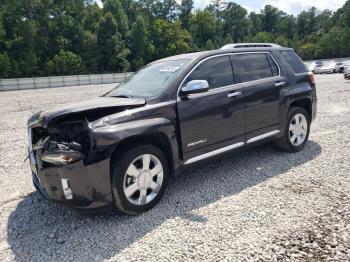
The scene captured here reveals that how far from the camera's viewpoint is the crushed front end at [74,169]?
3.27 metres

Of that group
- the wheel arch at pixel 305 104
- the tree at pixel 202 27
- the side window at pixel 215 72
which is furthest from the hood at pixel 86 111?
the tree at pixel 202 27

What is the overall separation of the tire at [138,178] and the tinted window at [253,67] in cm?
189

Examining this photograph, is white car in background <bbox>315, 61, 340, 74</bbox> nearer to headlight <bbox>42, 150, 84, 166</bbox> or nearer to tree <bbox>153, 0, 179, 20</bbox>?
headlight <bbox>42, 150, 84, 166</bbox>

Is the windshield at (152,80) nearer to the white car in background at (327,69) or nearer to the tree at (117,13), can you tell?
the white car in background at (327,69)

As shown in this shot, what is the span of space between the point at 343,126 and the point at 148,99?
5562mm

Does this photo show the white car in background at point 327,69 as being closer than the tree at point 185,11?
Yes

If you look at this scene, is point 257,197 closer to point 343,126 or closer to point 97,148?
point 97,148

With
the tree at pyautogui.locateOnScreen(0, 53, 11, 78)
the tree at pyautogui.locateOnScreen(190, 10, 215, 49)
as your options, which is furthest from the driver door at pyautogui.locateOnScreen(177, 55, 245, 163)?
the tree at pyautogui.locateOnScreen(190, 10, 215, 49)

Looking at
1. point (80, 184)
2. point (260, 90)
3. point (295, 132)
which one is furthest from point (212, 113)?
point (295, 132)

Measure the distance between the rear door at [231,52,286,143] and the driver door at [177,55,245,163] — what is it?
0.16m

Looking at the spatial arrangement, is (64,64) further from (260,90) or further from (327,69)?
(260,90)

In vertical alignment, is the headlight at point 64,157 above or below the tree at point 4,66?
below

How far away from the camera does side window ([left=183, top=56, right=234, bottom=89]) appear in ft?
14.1

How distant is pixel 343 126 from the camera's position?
295 inches
